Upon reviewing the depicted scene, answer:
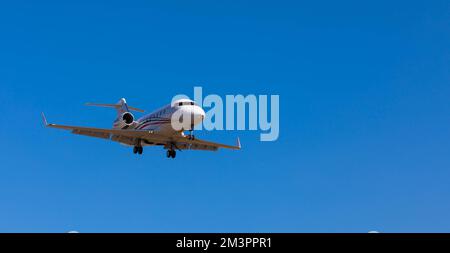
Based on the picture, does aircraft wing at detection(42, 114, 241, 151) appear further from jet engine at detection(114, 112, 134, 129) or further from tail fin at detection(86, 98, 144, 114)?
tail fin at detection(86, 98, 144, 114)

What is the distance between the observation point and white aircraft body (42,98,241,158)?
56500 millimetres

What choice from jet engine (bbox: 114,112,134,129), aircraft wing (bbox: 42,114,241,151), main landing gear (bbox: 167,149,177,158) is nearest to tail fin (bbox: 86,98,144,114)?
jet engine (bbox: 114,112,134,129)

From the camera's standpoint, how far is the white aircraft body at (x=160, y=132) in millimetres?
56500

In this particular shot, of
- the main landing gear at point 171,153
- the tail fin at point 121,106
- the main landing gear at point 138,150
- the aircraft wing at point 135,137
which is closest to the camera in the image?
the aircraft wing at point 135,137

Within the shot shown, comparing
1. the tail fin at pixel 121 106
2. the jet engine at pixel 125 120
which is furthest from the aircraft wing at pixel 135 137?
the tail fin at pixel 121 106

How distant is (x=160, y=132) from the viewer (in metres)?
58.8

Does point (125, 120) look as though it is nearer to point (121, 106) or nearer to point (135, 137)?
point (135, 137)

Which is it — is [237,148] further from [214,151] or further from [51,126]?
[51,126]

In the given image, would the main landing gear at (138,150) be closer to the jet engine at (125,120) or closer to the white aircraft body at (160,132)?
the white aircraft body at (160,132)

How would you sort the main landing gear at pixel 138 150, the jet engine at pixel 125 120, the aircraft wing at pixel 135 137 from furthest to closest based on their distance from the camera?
the jet engine at pixel 125 120 → the main landing gear at pixel 138 150 → the aircraft wing at pixel 135 137

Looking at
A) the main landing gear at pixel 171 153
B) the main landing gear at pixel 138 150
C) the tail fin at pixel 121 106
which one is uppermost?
the tail fin at pixel 121 106
